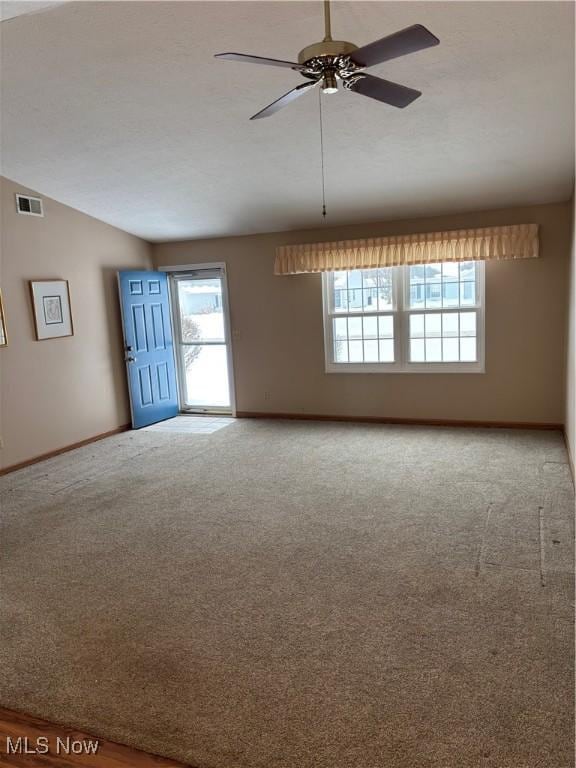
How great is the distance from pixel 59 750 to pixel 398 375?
5.05m

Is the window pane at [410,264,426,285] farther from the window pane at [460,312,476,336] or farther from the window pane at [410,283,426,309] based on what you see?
the window pane at [460,312,476,336]

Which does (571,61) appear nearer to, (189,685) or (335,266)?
(335,266)

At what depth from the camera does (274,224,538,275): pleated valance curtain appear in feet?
18.0

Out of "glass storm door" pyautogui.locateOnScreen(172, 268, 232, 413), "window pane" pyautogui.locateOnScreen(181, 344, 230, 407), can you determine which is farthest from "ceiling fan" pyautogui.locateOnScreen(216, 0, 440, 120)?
"window pane" pyautogui.locateOnScreen(181, 344, 230, 407)

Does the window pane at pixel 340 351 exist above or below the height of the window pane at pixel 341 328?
below

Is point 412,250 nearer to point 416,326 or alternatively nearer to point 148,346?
point 416,326

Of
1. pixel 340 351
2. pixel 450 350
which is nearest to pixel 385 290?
A: pixel 340 351

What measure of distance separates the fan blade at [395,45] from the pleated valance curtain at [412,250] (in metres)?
3.69

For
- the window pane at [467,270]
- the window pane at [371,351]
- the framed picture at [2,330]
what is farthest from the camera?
the window pane at [371,351]

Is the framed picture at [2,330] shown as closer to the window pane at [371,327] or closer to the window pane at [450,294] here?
the window pane at [371,327]

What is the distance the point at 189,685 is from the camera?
226 cm

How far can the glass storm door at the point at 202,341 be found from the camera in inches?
287

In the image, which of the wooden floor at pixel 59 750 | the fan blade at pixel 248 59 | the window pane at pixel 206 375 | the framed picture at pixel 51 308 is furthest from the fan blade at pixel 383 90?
the window pane at pixel 206 375

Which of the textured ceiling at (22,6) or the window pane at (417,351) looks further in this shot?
the window pane at (417,351)
